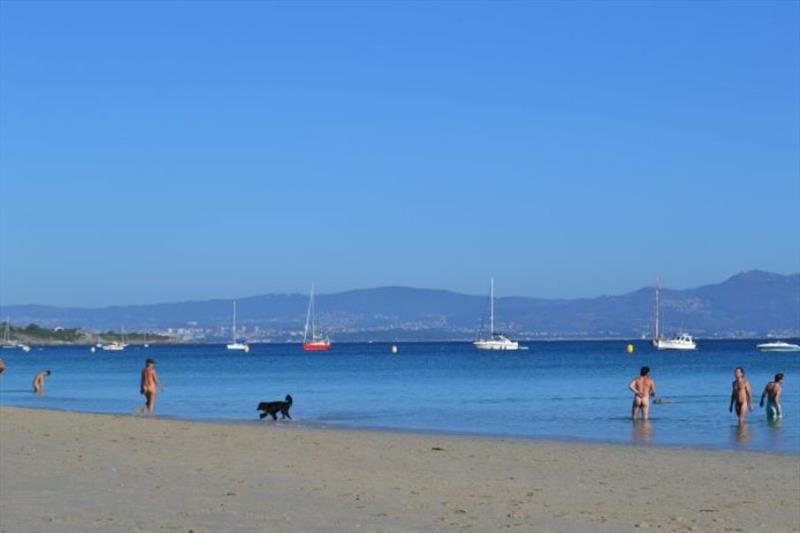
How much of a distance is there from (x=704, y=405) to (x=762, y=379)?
3077 centimetres

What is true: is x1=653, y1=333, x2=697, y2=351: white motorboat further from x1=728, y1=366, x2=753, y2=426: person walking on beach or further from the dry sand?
the dry sand

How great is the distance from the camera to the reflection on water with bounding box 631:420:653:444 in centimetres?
2438

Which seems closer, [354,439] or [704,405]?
[354,439]

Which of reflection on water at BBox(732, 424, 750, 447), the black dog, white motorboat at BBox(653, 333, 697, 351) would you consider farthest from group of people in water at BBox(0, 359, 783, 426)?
white motorboat at BBox(653, 333, 697, 351)

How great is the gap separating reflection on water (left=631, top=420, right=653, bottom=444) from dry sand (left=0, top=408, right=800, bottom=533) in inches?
81.8

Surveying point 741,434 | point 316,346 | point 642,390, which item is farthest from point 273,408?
point 316,346

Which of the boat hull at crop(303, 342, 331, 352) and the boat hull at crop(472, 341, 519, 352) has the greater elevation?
the boat hull at crop(472, 341, 519, 352)

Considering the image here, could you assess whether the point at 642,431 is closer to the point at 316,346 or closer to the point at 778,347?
the point at 778,347

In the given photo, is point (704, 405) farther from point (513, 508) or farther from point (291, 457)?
point (513, 508)

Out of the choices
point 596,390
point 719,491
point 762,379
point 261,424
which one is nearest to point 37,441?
Result: point 261,424

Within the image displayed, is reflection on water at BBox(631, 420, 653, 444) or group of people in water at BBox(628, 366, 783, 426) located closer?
reflection on water at BBox(631, 420, 653, 444)

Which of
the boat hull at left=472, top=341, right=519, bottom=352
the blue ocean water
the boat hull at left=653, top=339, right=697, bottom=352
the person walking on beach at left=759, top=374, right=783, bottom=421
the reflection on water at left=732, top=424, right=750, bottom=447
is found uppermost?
the boat hull at left=653, top=339, right=697, bottom=352

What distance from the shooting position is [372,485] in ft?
51.2

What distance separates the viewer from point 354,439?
2373 centimetres
